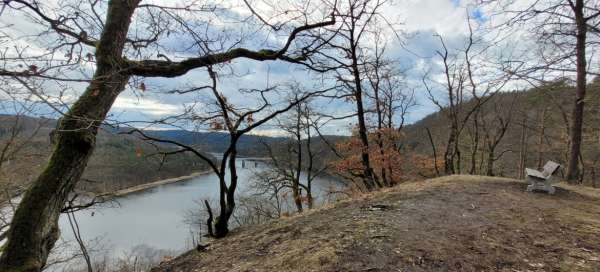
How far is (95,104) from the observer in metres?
3.41

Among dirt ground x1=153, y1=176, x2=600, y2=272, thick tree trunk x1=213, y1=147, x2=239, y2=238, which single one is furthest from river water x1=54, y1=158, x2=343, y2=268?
dirt ground x1=153, y1=176, x2=600, y2=272

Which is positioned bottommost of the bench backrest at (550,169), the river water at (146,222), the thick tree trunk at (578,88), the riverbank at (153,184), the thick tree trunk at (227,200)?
the river water at (146,222)

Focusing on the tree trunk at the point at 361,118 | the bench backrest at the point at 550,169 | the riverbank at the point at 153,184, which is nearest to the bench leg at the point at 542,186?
the bench backrest at the point at 550,169

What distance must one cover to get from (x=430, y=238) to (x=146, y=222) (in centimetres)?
3588

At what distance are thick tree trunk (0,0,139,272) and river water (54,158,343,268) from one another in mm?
17066

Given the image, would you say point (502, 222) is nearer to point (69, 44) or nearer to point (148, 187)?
point (69, 44)

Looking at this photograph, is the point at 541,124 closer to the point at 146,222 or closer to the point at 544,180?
the point at 544,180

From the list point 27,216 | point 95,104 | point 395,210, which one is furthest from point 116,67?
point 395,210

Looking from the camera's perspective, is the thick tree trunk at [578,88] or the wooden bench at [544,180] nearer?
the wooden bench at [544,180]

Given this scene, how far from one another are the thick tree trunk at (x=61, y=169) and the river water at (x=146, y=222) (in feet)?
56.0

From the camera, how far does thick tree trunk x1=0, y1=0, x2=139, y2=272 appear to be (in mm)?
3150

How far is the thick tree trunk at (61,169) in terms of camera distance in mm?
3150

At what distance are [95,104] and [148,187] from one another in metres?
58.7

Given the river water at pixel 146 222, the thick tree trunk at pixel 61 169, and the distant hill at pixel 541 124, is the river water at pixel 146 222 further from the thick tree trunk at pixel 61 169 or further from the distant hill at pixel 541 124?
the thick tree trunk at pixel 61 169
